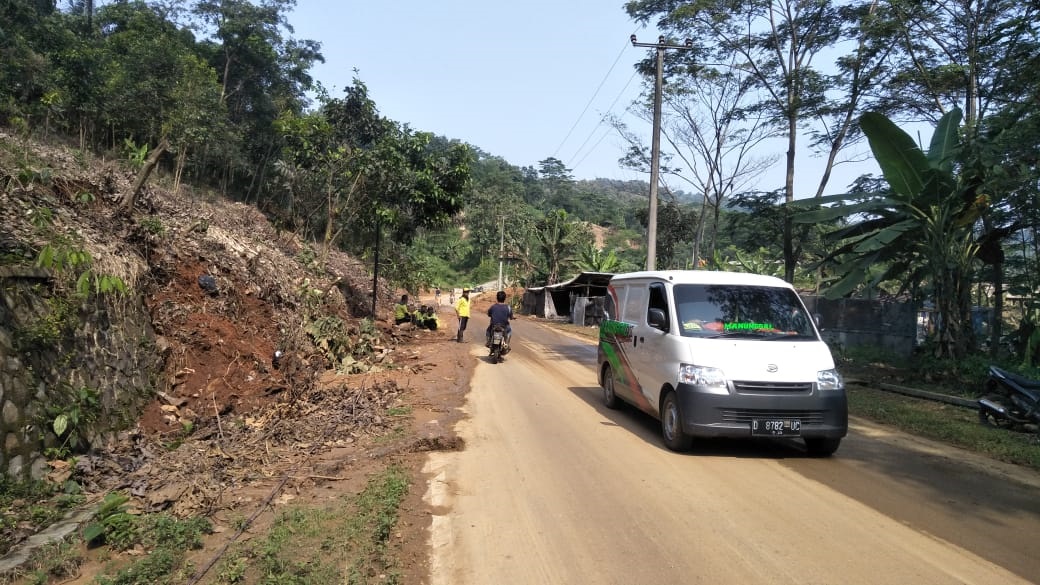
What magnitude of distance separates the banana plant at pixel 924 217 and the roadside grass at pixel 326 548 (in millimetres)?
10925

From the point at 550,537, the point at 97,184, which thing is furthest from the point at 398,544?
the point at 97,184

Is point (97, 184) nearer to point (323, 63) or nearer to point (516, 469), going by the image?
point (516, 469)

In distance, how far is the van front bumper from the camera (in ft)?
23.1

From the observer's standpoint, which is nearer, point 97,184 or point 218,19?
point 97,184

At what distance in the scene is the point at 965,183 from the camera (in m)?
12.8

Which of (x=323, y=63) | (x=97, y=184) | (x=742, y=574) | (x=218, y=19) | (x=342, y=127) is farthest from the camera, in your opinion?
(x=323, y=63)

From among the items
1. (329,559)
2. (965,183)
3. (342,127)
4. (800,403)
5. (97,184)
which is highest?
(342,127)

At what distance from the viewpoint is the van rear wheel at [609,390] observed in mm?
10469

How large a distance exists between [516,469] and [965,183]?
11168mm

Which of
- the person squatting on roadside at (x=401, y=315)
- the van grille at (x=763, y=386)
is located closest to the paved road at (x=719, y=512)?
the van grille at (x=763, y=386)

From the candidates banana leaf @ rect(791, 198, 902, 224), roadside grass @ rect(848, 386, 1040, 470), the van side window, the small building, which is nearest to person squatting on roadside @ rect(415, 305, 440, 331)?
the small building

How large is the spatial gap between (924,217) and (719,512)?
413 inches

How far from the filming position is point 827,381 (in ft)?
23.7

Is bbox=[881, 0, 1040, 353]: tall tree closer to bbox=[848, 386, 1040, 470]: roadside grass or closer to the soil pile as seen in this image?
bbox=[848, 386, 1040, 470]: roadside grass
